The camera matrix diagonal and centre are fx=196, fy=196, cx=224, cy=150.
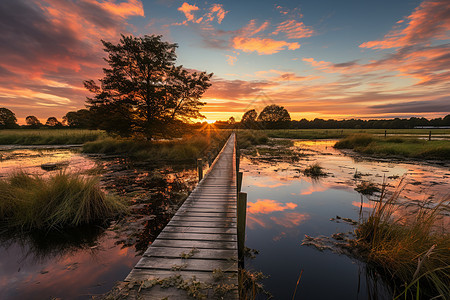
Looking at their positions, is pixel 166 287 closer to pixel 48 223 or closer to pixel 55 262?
pixel 55 262

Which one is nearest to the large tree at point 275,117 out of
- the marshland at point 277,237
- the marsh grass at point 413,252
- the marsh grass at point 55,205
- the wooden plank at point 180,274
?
the marshland at point 277,237

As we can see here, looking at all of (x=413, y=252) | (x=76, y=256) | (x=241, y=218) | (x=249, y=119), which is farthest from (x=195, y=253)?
(x=249, y=119)

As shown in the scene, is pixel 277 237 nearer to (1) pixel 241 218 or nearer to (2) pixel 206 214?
(1) pixel 241 218

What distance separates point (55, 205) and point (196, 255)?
5949 mm

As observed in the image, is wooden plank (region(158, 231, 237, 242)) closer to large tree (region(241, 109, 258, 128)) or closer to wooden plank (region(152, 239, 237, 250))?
wooden plank (region(152, 239, 237, 250))

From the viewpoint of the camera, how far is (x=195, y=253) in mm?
4250

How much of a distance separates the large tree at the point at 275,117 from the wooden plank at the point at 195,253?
340ft

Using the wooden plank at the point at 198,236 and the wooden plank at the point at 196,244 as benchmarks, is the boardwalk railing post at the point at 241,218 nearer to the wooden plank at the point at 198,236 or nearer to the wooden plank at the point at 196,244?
the wooden plank at the point at 198,236

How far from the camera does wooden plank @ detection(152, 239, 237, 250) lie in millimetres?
4527

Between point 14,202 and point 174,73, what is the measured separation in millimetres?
18328

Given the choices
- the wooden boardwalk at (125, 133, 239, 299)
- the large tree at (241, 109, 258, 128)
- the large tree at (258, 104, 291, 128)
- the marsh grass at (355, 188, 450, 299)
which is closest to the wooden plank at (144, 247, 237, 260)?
the wooden boardwalk at (125, 133, 239, 299)

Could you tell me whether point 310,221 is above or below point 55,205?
below

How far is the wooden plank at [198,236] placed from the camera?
487 cm

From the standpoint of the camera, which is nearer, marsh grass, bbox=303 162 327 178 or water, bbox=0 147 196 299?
water, bbox=0 147 196 299
